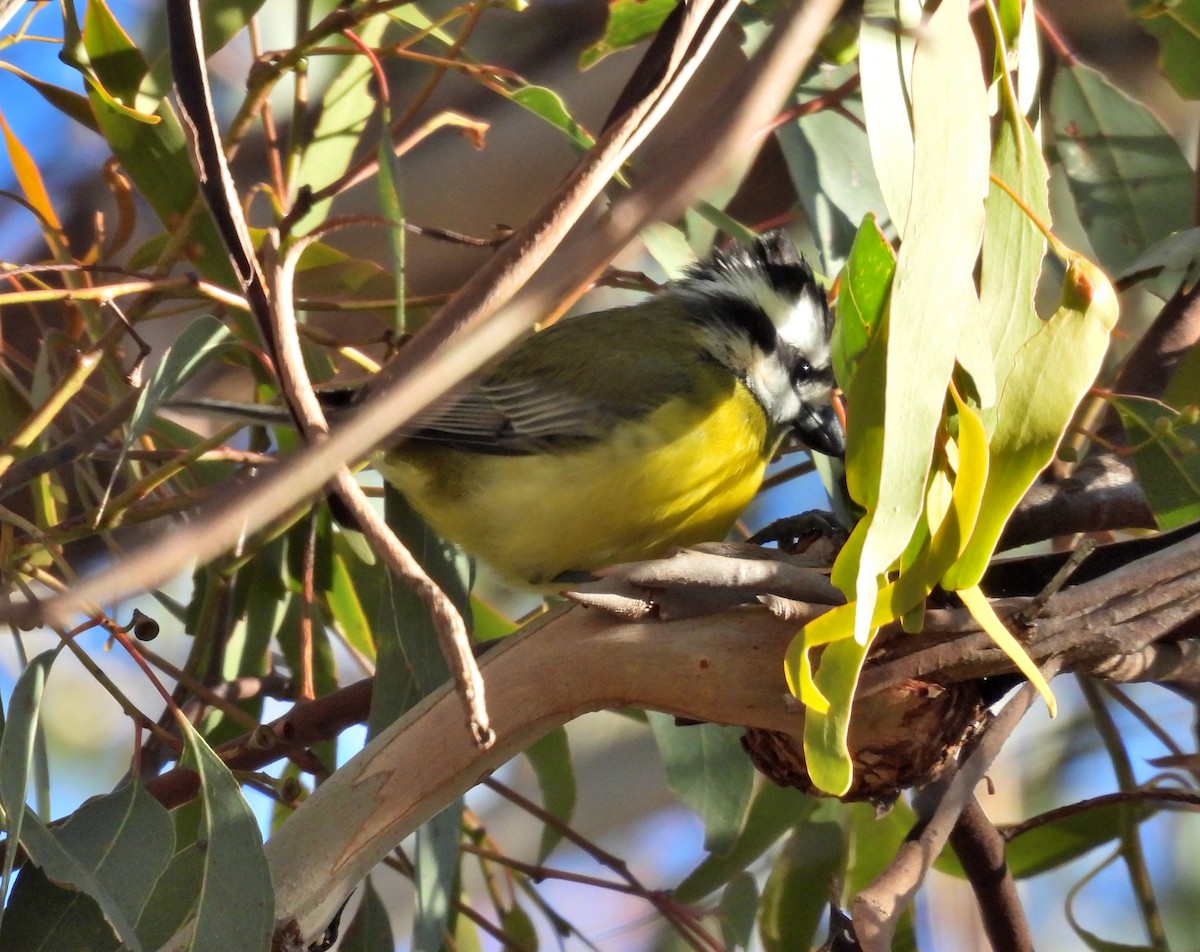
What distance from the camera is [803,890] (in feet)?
4.83

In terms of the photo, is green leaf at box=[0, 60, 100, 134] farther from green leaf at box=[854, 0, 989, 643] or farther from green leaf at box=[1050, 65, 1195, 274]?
green leaf at box=[1050, 65, 1195, 274]

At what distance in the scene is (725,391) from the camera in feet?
5.17

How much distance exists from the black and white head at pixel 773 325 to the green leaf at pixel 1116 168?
32 cm

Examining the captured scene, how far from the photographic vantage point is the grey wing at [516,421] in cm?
153

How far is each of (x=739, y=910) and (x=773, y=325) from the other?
0.73m

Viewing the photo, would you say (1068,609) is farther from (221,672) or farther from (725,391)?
(221,672)

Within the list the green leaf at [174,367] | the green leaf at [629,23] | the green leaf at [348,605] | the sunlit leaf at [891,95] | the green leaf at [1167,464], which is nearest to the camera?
the sunlit leaf at [891,95]

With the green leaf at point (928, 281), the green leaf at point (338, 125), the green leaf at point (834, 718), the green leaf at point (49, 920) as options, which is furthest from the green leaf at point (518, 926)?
the green leaf at point (928, 281)

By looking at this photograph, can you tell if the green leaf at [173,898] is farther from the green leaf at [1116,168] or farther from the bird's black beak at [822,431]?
the green leaf at [1116,168]

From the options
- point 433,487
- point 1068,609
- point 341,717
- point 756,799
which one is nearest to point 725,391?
point 433,487

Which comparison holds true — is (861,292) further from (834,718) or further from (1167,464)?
(1167,464)

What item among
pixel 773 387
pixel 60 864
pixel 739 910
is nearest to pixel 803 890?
pixel 739 910

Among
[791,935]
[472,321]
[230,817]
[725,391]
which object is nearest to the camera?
[472,321]

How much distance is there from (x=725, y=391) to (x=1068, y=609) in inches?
29.6
